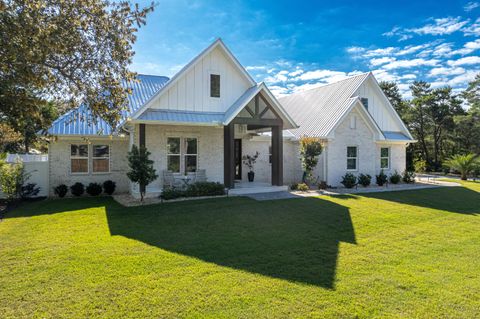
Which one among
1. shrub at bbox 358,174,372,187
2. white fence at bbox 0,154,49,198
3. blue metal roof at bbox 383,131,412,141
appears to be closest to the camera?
white fence at bbox 0,154,49,198

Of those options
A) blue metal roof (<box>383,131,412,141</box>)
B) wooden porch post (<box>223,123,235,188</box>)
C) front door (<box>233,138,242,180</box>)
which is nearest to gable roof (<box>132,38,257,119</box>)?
wooden porch post (<box>223,123,235,188</box>)

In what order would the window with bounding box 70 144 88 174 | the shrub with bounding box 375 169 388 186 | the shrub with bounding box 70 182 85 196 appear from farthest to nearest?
the shrub with bounding box 375 169 388 186
the window with bounding box 70 144 88 174
the shrub with bounding box 70 182 85 196

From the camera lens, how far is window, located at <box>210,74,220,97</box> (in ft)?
52.0

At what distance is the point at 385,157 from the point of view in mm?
22125

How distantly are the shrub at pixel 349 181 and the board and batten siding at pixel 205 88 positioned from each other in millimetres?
8248

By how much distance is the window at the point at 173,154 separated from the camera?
15040 millimetres

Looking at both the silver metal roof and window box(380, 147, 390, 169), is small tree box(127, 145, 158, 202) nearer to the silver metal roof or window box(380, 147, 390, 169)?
the silver metal roof

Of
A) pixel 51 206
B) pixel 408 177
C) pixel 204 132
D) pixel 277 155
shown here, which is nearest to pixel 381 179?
pixel 408 177

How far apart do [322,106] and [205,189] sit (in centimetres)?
1239

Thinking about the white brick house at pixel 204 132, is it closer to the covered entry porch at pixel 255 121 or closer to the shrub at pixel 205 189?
the covered entry porch at pixel 255 121

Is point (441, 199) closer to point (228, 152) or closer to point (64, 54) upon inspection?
point (228, 152)

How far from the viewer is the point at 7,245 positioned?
7.46 metres

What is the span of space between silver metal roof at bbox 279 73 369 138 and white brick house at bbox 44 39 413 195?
0.18 metres

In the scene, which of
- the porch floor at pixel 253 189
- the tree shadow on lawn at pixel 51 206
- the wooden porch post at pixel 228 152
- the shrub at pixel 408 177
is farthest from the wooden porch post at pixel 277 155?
the shrub at pixel 408 177
